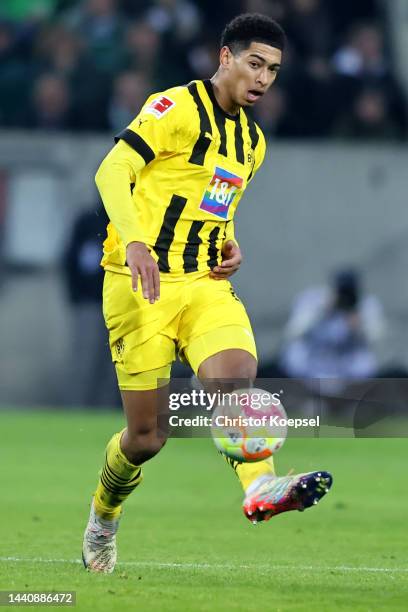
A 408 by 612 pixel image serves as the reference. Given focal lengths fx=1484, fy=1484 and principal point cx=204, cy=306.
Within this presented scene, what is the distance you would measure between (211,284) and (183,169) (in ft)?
1.84

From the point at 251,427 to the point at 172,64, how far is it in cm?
1166

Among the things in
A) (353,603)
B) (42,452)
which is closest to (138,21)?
(42,452)

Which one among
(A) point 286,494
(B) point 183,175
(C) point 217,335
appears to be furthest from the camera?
(B) point 183,175

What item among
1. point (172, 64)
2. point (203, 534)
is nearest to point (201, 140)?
point (203, 534)

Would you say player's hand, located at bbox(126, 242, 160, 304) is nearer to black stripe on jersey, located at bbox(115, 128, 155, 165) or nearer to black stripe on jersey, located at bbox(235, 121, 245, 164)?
black stripe on jersey, located at bbox(115, 128, 155, 165)

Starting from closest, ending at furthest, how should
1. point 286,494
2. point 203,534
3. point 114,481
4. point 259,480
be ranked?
1. point 286,494
2. point 259,480
3. point 114,481
4. point 203,534

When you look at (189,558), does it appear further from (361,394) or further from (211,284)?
(361,394)

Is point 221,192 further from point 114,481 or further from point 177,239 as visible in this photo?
point 114,481

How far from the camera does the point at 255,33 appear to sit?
6902 millimetres

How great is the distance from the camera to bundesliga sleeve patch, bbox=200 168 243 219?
703cm

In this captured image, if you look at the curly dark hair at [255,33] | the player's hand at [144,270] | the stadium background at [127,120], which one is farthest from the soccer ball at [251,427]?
the stadium background at [127,120]

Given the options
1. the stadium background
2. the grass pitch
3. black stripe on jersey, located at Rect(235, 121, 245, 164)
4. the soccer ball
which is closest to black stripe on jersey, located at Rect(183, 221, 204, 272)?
black stripe on jersey, located at Rect(235, 121, 245, 164)

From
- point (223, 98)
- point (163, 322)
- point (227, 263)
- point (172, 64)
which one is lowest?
point (172, 64)

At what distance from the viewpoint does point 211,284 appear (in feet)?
23.1
